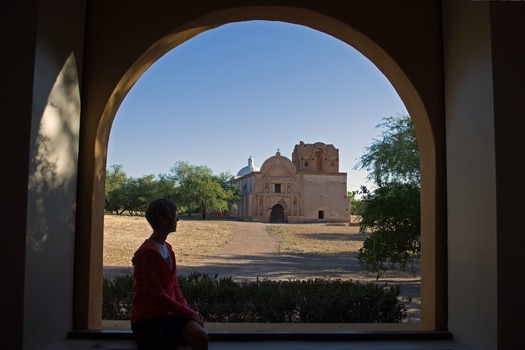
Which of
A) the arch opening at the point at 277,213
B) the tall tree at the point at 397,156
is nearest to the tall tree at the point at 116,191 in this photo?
the arch opening at the point at 277,213

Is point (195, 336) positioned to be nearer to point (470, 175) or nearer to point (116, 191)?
point (470, 175)

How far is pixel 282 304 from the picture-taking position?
557 centimetres

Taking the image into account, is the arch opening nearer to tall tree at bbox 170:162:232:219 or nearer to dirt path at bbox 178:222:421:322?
tall tree at bbox 170:162:232:219

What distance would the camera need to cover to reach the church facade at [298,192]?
47688 millimetres

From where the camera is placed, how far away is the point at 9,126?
113 inches

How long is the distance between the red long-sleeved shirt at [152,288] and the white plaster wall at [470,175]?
1.95 m

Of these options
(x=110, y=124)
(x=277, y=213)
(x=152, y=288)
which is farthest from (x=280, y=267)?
(x=277, y=213)

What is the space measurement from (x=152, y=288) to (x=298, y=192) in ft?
150

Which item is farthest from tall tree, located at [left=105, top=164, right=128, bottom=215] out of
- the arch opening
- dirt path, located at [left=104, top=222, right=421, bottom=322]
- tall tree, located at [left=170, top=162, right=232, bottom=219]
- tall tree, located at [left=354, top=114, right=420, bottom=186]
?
tall tree, located at [left=354, top=114, right=420, bottom=186]

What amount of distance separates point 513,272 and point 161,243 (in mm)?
2231

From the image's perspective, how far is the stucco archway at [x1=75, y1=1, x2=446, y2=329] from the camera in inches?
143

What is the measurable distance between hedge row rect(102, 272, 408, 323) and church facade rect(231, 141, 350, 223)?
41614 millimetres

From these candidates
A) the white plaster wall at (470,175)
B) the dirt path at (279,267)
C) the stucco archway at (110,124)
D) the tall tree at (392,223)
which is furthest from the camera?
the dirt path at (279,267)

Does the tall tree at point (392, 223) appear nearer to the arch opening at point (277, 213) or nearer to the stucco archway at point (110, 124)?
the stucco archway at point (110, 124)
